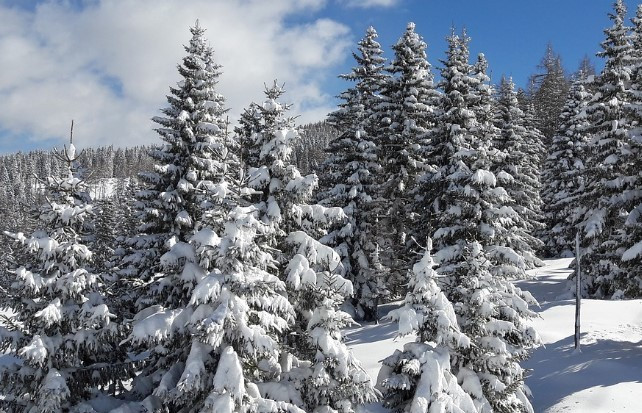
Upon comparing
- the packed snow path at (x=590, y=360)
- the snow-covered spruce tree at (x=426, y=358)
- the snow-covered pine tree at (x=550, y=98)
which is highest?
the snow-covered pine tree at (x=550, y=98)

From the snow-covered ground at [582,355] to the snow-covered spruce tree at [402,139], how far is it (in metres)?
5.32

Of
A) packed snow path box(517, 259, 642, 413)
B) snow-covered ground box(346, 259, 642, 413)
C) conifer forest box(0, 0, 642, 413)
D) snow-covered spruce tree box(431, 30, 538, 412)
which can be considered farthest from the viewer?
snow-covered ground box(346, 259, 642, 413)

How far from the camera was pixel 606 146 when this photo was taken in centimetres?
2566

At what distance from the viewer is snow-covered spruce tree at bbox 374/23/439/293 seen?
91.7ft

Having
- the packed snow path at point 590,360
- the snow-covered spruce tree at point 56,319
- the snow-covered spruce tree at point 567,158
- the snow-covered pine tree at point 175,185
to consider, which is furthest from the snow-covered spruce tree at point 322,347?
the snow-covered spruce tree at point 567,158

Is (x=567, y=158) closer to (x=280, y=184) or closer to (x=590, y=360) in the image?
(x=590, y=360)

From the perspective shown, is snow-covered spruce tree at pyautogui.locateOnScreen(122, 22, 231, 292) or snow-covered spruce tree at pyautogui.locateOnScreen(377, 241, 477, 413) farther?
snow-covered spruce tree at pyautogui.locateOnScreen(122, 22, 231, 292)

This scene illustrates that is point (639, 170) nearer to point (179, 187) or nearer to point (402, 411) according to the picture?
point (402, 411)

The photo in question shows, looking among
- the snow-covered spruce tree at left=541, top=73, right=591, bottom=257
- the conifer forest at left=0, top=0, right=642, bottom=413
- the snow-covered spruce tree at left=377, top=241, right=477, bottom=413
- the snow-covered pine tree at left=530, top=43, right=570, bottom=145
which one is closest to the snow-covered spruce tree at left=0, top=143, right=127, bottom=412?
the conifer forest at left=0, top=0, right=642, bottom=413

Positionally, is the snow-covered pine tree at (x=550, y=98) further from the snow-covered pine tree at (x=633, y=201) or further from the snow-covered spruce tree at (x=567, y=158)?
the snow-covered pine tree at (x=633, y=201)

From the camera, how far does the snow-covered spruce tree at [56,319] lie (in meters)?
13.3

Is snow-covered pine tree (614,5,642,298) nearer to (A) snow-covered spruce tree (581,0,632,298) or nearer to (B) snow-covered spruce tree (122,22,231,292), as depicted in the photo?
(A) snow-covered spruce tree (581,0,632,298)

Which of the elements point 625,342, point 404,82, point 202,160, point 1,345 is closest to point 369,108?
point 404,82

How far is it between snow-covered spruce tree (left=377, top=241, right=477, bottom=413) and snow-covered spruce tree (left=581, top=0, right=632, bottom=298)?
49.8ft
